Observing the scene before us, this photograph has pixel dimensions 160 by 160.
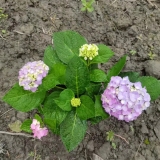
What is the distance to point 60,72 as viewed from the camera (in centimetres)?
186

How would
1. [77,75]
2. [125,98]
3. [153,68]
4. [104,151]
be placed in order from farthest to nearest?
[153,68] → [104,151] → [77,75] → [125,98]

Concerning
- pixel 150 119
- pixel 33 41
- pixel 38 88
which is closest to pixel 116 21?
pixel 33 41

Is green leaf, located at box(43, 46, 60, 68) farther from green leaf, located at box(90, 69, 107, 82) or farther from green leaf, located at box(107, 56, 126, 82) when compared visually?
green leaf, located at box(107, 56, 126, 82)

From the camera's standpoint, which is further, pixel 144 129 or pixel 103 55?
pixel 144 129

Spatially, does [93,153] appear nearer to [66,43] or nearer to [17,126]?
[17,126]

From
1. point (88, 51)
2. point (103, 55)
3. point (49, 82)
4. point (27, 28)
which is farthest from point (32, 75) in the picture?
point (27, 28)

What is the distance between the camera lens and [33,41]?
7.97ft

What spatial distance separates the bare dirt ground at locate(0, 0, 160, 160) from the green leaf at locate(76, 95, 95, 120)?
1.24 feet

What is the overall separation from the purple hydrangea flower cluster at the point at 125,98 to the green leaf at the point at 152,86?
0.65 ft

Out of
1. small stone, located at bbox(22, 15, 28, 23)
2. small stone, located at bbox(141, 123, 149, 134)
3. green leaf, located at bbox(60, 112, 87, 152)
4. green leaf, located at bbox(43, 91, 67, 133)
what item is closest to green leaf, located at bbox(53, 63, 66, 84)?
green leaf, located at bbox(43, 91, 67, 133)

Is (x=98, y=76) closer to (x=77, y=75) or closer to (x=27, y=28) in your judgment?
(x=77, y=75)

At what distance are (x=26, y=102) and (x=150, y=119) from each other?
950 millimetres

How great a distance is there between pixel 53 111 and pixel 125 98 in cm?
49

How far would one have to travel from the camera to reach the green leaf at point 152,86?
6.11 ft
